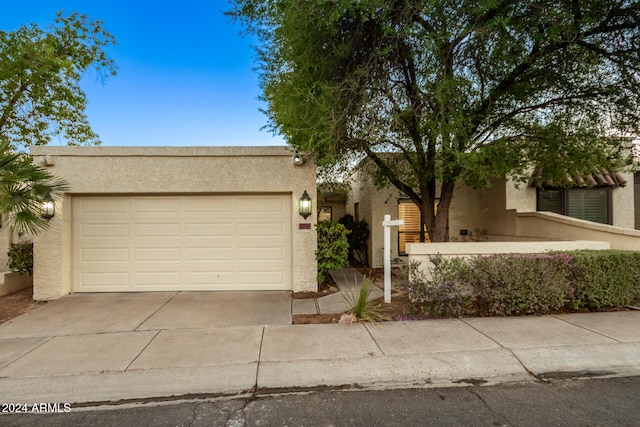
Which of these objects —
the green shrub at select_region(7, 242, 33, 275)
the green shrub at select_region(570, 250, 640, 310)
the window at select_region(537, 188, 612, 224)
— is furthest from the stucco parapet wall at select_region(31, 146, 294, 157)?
the window at select_region(537, 188, 612, 224)

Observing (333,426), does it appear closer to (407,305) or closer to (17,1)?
(407,305)

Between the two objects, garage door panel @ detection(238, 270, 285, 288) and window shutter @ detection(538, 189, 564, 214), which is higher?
window shutter @ detection(538, 189, 564, 214)

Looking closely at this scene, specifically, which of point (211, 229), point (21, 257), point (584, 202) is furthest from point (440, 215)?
point (21, 257)

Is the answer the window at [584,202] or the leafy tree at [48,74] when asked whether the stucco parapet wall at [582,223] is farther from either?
the leafy tree at [48,74]

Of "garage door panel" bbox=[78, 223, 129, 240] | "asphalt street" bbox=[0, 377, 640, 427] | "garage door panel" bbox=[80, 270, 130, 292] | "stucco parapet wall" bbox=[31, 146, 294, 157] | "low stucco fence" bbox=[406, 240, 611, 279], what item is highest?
"stucco parapet wall" bbox=[31, 146, 294, 157]

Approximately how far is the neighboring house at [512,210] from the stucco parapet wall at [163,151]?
3469mm

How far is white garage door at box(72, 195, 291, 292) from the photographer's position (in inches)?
273

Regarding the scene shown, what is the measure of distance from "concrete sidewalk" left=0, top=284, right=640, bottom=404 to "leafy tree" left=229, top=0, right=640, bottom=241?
2775 millimetres

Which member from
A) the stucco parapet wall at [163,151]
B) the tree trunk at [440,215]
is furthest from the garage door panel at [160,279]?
the tree trunk at [440,215]

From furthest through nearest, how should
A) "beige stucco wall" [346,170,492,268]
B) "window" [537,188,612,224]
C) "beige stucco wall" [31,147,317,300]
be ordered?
1. "beige stucco wall" [346,170,492,268]
2. "window" [537,188,612,224]
3. "beige stucco wall" [31,147,317,300]

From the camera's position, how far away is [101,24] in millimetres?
11211

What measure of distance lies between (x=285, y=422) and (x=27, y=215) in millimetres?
5924

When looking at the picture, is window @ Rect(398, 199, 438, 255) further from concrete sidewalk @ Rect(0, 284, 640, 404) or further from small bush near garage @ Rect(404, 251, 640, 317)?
concrete sidewalk @ Rect(0, 284, 640, 404)

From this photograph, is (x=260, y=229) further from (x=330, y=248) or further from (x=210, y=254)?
(x=330, y=248)
